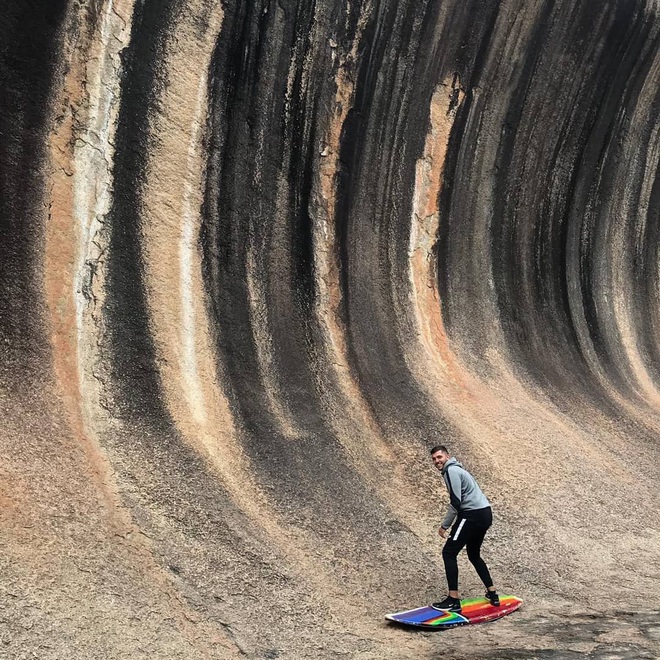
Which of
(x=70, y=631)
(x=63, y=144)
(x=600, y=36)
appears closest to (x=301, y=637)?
(x=70, y=631)

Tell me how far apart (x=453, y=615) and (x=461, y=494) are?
849 mm

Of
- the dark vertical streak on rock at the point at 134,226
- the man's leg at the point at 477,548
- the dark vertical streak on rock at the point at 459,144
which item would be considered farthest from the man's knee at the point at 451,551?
the dark vertical streak on rock at the point at 459,144

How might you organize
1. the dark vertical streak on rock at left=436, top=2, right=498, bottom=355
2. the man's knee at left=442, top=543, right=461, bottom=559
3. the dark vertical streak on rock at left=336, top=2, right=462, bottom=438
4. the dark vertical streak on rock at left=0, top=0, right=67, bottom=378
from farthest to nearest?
the dark vertical streak on rock at left=436, top=2, right=498, bottom=355 < the dark vertical streak on rock at left=336, top=2, right=462, bottom=438 < the dark vertical streak on rock at left=0, top=0, right=67, bottom=378 < the man's knee at left=442, top=543, right=461, bottom=559

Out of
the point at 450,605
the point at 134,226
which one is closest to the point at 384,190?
the point at 134,226

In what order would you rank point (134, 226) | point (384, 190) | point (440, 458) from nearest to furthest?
point (440, 458), point (134, 226), point (384, 190)

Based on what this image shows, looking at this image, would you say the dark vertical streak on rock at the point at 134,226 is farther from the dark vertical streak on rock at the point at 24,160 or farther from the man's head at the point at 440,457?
the man's head at the point at 440,457

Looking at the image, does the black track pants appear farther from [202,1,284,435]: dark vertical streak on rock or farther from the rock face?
[202,1,284,435]: dark vertical streak on rock

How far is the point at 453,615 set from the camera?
5133 millimetres

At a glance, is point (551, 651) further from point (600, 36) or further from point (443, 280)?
point (600, 36)

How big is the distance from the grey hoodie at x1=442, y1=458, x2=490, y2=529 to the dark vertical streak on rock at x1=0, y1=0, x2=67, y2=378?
11.4ft

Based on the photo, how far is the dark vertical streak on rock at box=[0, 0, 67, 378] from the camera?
6102 millimetres

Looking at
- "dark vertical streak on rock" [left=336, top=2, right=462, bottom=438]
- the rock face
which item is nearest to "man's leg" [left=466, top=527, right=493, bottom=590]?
the rock face

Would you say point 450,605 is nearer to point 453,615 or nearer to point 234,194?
point 453,615

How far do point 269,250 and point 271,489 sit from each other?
271 cm
